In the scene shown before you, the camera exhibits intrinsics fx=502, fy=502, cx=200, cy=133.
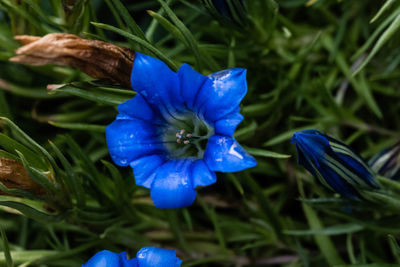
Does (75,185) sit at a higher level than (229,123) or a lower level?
lower

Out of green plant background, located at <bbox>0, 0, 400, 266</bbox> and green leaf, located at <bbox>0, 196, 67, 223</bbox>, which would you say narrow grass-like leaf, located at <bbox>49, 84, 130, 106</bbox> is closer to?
green plant background, located at <bbox>0, 0, 400, 266</bbox>

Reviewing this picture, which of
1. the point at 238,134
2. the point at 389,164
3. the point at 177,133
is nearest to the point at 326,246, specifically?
the point at 389,164

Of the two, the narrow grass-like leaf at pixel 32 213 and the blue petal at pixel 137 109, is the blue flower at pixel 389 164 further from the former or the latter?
the narrow grass-like leaf at pixel 32 213

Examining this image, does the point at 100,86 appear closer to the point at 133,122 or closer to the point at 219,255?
the point at 133,122

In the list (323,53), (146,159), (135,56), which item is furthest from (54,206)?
(323,53)

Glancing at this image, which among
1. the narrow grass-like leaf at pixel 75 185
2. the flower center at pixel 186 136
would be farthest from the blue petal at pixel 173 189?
the narrow grass-like leaf at pixel 75 185

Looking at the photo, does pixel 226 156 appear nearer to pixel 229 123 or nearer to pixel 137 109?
pixel 229 123

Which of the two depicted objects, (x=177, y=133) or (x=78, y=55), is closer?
(x=78, y=55)

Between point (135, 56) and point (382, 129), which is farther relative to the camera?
point (382, 129)
